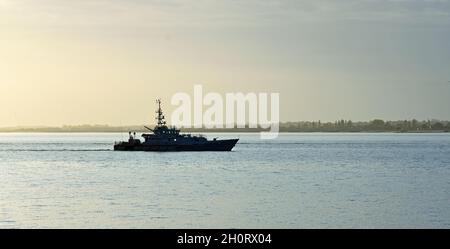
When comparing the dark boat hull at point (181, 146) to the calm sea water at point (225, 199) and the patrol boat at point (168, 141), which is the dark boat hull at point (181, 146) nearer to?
the patrol boat at point (168, 141)

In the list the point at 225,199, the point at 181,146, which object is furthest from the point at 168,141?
the point at 225,199

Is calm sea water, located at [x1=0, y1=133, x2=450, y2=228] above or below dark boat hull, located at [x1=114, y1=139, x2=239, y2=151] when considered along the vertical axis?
below

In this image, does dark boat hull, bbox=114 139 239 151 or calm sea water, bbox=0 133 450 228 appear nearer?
calm sea water, bbox=0 133 450 228

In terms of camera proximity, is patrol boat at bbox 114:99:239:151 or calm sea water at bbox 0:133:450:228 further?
patrol boat at bbox 114:99:239:151

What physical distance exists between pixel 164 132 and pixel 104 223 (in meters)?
98.2

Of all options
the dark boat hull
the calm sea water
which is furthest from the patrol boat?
the calm sea water

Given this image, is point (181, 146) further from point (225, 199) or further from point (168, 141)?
point (225, 199)

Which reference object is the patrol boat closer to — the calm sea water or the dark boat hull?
the dark boat hull
